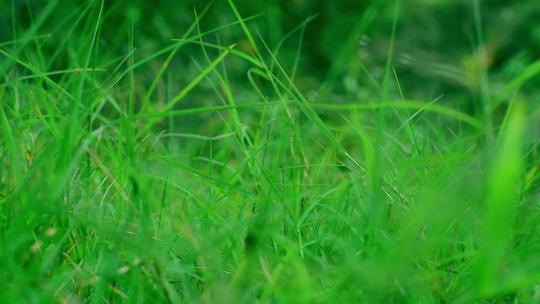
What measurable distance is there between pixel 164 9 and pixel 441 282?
12.6 ft

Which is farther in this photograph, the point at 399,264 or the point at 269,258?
the point at 269,258

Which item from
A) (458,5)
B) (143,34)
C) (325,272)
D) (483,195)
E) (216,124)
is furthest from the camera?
(458,5)

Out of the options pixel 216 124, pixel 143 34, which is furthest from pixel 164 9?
pixel 216 124

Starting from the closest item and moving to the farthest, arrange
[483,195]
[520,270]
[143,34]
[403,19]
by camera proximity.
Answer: [520,270]
[483,195]
[143,34]
[403,19]

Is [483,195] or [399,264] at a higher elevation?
[399,264]

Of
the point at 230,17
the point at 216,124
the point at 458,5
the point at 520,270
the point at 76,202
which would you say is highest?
the point at 520,270

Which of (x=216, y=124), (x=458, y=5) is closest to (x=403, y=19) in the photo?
(x=458, y=5)

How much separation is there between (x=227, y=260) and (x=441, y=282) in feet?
0.86

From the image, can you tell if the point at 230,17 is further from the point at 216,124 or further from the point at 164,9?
the point at 216,124

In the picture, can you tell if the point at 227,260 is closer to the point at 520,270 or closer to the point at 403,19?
the point at 520,270

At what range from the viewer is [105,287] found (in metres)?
1.04

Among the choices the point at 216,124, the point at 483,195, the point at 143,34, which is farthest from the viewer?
the point at 143,34

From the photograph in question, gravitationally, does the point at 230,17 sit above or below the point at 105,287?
below

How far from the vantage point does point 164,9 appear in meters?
4.70
